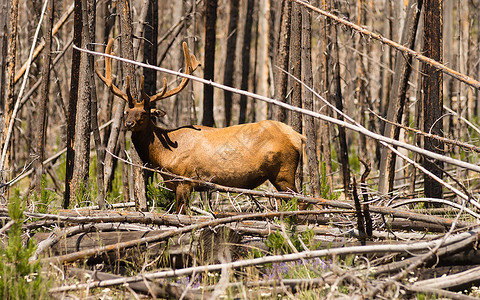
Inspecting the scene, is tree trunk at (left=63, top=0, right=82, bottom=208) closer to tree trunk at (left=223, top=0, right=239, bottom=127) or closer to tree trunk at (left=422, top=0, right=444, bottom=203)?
tree trunk at (left=223, top=0, right=239, bottom=127)

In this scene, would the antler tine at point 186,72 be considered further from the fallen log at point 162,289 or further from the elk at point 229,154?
the fallen log at point 162,289

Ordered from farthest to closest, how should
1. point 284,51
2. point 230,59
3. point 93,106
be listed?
point 230,59, point 284,51, point 93,106

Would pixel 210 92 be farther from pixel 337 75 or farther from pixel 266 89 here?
pixel 266 89

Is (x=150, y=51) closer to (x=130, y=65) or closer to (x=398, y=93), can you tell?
(x=130, y=65)

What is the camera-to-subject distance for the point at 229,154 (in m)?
6.45

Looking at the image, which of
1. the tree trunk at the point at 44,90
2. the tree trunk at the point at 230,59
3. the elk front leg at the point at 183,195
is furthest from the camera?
the tree trunk at the point at 230,59

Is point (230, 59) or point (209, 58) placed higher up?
point (230, 59)

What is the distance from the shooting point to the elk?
6.41m

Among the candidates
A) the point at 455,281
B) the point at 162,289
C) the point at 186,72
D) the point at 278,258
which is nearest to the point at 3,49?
the point at 186,72

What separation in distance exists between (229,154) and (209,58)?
110 inches

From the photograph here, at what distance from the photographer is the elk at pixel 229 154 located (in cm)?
641

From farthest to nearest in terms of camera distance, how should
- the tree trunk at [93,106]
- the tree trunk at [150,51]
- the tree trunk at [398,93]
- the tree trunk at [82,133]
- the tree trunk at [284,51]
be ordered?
the tree trunk at [284,51]
the tree trunk at [150,51]
the tree trunk at [398,93]
the tree trunk at [82,133]
the tree trunk at [93,106]

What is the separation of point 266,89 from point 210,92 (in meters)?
3.59

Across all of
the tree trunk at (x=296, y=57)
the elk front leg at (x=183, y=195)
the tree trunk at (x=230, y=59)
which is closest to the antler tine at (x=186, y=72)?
the elk front leg at (x=183, y=195)
